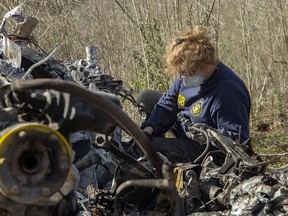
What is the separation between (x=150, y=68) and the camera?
256 inches

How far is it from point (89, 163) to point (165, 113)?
1.06 meters

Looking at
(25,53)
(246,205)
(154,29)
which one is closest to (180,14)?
(154,29)

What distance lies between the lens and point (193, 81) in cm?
394

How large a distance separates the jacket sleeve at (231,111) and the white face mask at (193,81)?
14cm

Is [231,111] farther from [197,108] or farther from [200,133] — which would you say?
[200,133]

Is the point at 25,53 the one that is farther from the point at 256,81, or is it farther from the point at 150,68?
the point at 256,81

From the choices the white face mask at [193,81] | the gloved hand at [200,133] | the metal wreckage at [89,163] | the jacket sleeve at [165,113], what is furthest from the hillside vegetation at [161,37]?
the gloved hand at [200,133]

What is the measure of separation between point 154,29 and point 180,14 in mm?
303

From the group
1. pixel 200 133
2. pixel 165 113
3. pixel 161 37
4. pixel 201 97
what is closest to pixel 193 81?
pixel 201 97

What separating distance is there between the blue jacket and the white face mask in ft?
0.09

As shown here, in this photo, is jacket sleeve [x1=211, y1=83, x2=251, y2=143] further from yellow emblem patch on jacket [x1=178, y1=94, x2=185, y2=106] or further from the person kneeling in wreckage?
yellow emblem patch on jacket [x1=178, y1=94, x2=185, y2=106]

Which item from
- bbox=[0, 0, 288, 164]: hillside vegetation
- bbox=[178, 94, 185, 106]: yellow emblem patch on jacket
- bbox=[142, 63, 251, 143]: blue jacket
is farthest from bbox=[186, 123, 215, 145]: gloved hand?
bbox=[0, 0, 288, 164]: hillside vegetation

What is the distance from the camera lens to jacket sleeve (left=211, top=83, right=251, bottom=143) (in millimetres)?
3762

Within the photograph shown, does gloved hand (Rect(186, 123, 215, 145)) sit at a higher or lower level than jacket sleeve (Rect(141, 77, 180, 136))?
higher
